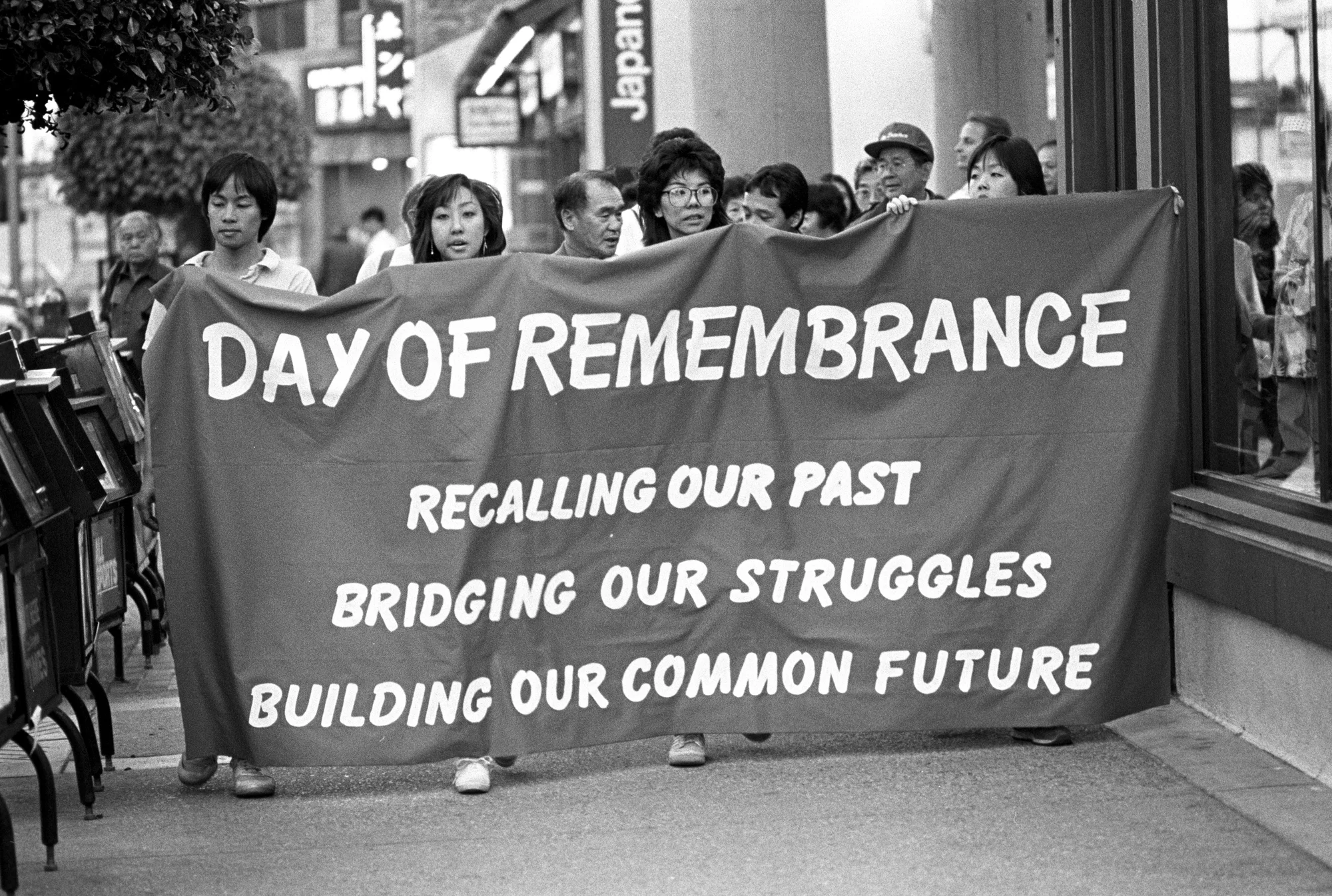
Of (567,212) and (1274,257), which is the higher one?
(567,212)

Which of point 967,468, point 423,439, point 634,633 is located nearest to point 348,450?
point 423,439

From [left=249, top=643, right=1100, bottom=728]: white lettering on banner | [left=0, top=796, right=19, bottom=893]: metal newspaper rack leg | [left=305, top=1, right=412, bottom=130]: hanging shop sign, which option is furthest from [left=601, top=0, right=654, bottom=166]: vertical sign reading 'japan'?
[left=305, top=1, right=412, bottom=130]: hanging shop sign

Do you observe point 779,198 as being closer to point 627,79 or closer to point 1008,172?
point 1008,172

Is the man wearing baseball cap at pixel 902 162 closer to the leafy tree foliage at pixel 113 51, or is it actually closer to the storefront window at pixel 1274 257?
the storefront window at pixel 1274 257

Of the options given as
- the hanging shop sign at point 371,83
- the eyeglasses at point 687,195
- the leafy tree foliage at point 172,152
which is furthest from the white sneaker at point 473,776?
the hanging shop sign at point 371,83

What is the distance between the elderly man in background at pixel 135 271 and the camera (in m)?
12.9

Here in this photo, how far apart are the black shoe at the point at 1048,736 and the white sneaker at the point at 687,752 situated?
1037mm

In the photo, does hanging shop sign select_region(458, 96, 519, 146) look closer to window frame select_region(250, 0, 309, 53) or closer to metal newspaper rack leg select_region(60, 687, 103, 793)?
metal newspaper rack leg select_region(60, 687, 103, 793)

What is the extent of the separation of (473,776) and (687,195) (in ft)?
6.83

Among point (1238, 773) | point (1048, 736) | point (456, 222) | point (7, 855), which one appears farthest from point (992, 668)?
point (7, 855)

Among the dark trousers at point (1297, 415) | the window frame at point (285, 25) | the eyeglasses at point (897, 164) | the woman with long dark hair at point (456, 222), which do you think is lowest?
the dark trousers at point (1297, 415)

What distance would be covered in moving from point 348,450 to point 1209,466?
3.04 meters

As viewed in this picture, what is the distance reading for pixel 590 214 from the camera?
23.6 feet

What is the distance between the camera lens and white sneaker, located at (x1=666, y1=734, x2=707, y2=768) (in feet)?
22.0
